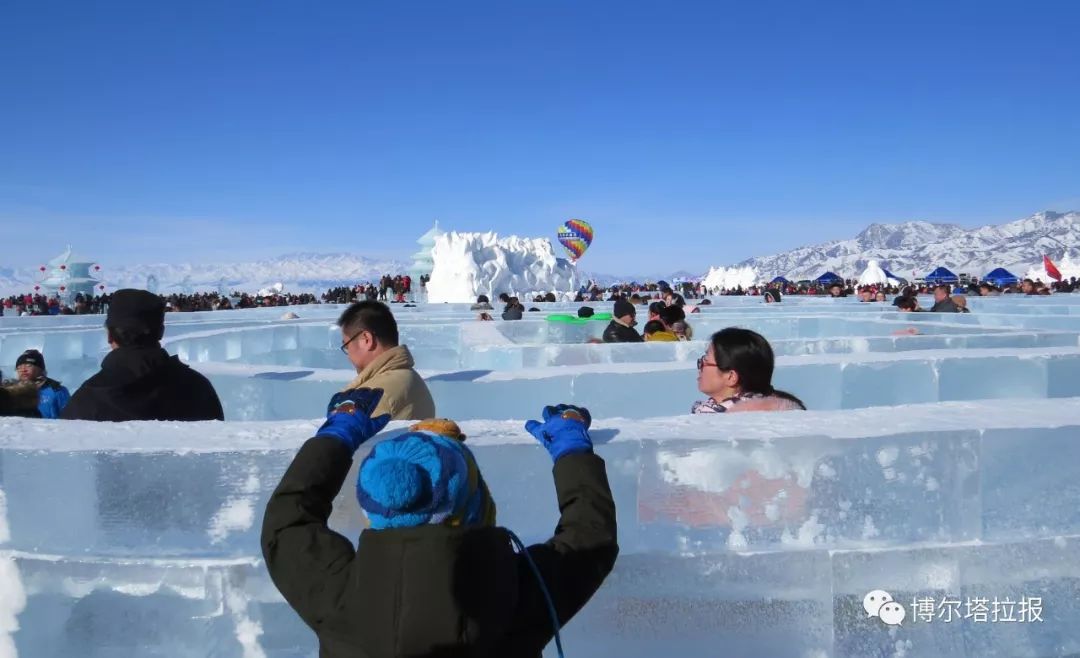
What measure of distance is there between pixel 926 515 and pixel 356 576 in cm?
176

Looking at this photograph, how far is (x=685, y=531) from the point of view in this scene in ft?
7.43

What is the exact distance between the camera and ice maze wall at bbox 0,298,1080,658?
85.7 inches

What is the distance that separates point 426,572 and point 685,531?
3.94 feet

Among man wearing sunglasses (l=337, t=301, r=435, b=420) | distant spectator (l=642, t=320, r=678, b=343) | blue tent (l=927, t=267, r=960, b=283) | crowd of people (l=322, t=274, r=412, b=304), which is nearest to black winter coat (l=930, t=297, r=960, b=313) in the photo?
distant spectator (l=642, t=320, r=678, b=343)

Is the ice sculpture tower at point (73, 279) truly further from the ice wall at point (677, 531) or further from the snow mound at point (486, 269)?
the ice wall at point (677, 531)

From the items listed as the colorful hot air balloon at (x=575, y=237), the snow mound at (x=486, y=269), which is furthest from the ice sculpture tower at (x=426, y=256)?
the colorful hot air balloon at (x=575, y=237)

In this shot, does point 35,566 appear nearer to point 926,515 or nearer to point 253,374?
point 926,515

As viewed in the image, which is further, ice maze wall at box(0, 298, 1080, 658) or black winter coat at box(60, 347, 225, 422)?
black winter coat at box(60, 347, 225, 422)

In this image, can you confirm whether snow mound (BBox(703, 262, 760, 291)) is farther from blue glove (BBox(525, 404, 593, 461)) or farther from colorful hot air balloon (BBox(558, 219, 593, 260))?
blue glove (BBox(525, 404, 593, 461))

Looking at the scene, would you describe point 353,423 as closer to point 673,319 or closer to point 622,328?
point 622,328

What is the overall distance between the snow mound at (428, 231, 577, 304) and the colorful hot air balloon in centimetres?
800

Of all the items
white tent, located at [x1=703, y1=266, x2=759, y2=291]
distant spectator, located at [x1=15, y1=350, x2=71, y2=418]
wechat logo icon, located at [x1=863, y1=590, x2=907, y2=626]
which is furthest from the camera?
white tent, located at [x1=703, y1=266, x2=759, y2=291]

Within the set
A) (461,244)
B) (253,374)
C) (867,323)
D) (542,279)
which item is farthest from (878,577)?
(542,279)

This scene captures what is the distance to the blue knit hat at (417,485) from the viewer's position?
126 cm
